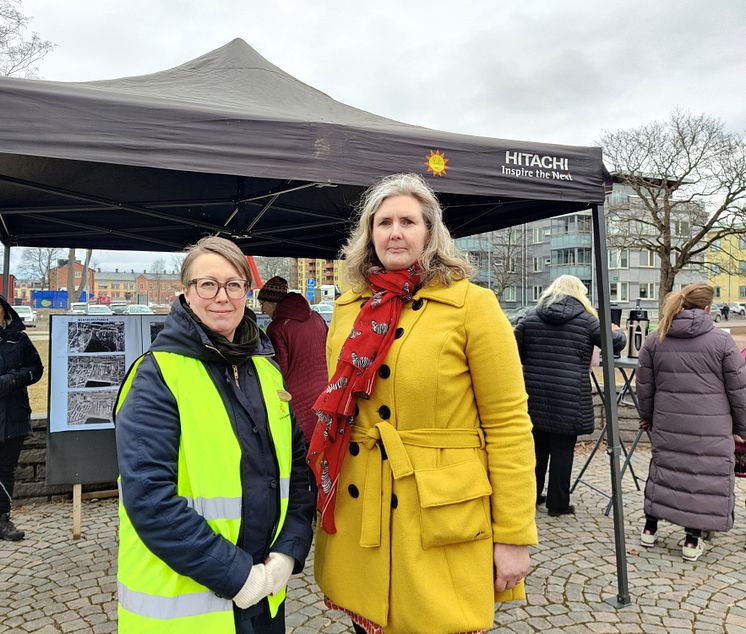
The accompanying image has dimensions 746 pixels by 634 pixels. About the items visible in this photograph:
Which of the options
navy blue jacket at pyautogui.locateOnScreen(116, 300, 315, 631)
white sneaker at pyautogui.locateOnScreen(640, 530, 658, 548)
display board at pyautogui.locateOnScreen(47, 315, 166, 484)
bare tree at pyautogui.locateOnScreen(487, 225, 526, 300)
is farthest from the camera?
bare tree at pyautogui.locateOnScreen(487, 225, 526, 300)

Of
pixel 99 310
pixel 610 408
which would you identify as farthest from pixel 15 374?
pixel 99 310

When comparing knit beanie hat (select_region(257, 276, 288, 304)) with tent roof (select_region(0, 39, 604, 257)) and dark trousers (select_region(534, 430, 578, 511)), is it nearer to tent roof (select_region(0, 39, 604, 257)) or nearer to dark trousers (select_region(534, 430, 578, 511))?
tent roof (select_region(0, 39, 604, 257))

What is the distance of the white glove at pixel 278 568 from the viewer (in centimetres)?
168

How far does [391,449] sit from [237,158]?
1449 millimetres

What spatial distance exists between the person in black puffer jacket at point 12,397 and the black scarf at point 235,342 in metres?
3.27

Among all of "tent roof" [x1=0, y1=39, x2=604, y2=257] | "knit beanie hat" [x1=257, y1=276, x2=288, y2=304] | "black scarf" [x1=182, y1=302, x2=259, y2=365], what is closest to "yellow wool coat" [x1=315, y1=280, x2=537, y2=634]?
"black scarf" [x1=182, y1=302, x2=259, y2=365]

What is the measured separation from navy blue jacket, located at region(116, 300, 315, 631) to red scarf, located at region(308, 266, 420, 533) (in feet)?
0.56

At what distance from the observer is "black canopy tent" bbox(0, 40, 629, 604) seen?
2193 mm

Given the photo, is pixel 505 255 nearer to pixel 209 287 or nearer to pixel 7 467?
pixel 7 467

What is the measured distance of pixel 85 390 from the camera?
13.8 ft

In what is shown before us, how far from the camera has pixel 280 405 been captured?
1809mm

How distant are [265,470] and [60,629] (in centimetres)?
234

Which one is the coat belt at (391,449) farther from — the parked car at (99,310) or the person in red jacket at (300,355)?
the parked car at (99,310)

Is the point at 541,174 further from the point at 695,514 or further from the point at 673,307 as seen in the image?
the point at 695,514
